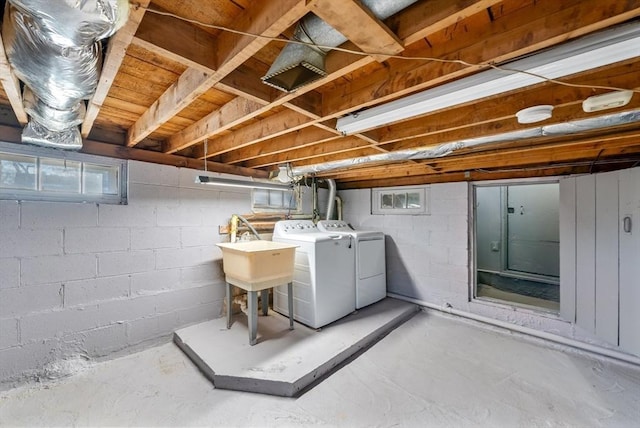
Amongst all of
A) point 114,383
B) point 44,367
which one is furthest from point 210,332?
point 44,367

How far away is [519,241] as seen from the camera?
4.77 m

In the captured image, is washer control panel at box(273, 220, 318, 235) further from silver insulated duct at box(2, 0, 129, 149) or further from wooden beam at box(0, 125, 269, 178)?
silver insulated duct at box(2, 0, 129, 149)

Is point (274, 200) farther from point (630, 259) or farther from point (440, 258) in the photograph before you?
point (630, 259)

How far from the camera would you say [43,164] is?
2.25m

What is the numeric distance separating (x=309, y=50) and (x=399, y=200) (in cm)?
332

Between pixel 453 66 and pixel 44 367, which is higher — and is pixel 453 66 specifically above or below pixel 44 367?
above

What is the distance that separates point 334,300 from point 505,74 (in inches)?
103

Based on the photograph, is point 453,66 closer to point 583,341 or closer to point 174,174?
point 174,174

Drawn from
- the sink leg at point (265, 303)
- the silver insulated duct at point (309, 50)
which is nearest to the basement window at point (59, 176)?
the sink leg at point (265, 303)

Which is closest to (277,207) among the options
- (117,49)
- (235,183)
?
(235,183)

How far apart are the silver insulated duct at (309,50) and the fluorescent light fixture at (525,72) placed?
1.96ft

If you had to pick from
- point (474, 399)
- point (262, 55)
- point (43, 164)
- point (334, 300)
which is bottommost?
point (474, 399)

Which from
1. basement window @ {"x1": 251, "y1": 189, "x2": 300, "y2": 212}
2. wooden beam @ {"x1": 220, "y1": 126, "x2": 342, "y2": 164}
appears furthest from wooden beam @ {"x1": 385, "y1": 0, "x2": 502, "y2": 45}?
basement window @ {"x1": 251, "y1": 189, "x2": 300, "y2": 212}

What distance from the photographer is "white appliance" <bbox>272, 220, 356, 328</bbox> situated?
296 cm
